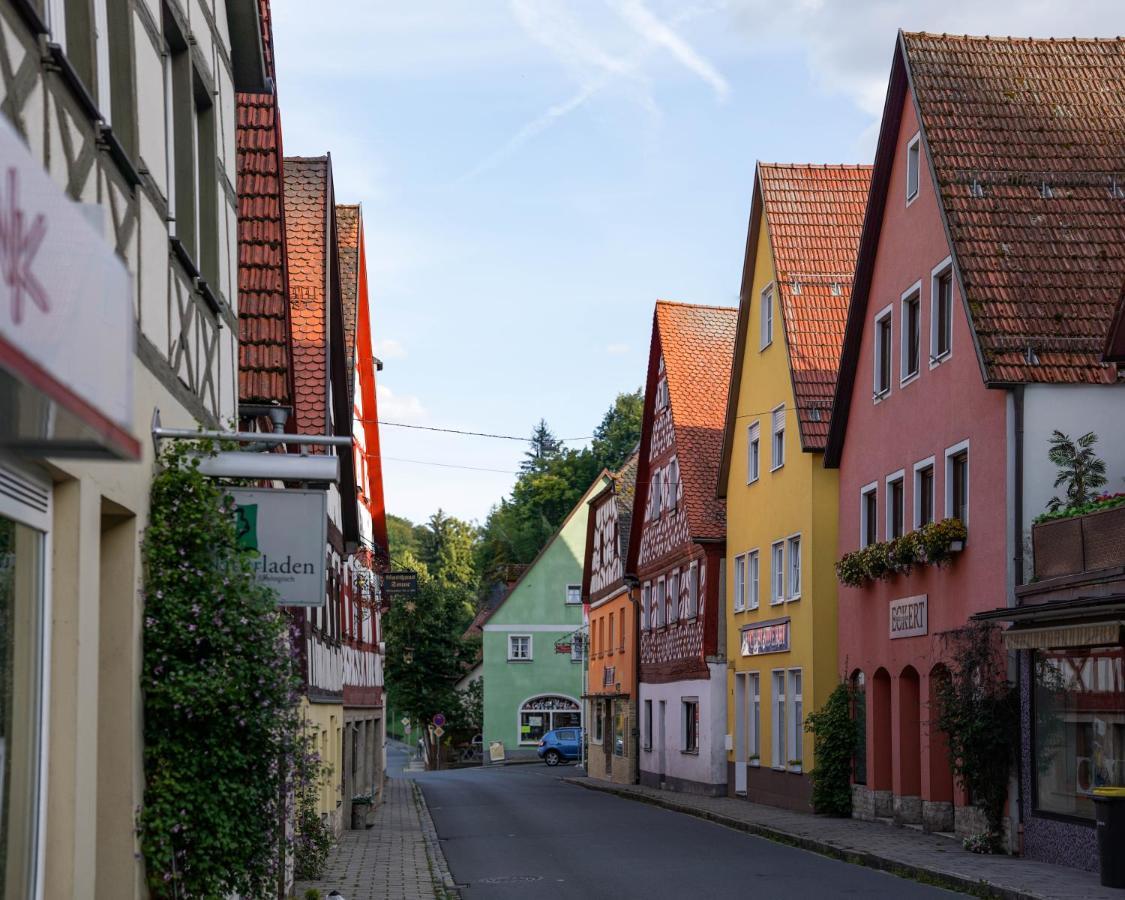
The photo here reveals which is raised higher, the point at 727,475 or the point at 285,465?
the point at 727,475

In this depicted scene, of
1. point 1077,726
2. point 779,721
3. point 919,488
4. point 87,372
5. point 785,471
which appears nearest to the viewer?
point 87,372

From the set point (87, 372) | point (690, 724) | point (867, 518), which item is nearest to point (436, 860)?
point (867, 518)

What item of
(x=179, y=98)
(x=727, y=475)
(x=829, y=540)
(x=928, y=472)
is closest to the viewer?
(x=179, y=98)

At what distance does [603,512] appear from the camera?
167 ft

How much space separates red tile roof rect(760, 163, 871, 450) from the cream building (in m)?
19.6

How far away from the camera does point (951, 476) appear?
22.1 meters

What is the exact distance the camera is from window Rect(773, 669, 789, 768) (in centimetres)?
3056

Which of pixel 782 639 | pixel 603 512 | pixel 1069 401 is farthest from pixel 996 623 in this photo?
pixel 603 512

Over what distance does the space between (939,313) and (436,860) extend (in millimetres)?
9878

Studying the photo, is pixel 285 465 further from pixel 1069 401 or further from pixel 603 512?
pixel 603 512

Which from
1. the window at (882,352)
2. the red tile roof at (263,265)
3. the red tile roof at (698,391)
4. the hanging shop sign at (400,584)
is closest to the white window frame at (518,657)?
the red tile roof at (698,391)

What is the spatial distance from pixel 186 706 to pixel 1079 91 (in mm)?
18499

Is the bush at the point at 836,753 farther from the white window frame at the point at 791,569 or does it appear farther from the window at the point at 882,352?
the window at the point at 882,352

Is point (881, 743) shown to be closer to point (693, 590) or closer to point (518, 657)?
point (693, 590)
